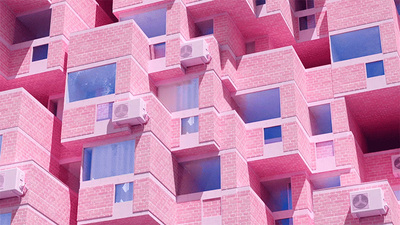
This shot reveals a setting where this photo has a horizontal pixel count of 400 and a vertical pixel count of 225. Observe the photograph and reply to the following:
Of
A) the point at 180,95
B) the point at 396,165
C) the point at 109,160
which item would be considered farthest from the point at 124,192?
the point at 396,165

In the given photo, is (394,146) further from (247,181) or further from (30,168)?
(30,168)

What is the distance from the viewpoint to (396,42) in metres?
43.6

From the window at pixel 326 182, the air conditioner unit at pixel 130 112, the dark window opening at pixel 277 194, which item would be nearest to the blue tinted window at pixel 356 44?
the window at pixel 326 182

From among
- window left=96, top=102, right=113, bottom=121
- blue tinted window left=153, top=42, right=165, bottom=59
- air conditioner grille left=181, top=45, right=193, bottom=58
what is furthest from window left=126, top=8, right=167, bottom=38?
window left=96, top=102, right=113, bottom=121

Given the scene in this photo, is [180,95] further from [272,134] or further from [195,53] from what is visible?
[272,134]

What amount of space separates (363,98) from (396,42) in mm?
2955

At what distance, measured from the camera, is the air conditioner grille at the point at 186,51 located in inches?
1680

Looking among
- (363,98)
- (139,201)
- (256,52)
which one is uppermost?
(256,52)

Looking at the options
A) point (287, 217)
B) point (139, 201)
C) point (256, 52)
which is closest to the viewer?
point (139, 201)

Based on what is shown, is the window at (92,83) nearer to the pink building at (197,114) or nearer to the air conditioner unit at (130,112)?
the pink building at (197,114)

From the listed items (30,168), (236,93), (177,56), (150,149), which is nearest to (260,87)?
(236,93)

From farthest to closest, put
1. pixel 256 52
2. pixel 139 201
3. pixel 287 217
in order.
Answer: pixel 256 52
pixel 287 217
pixel 139 201

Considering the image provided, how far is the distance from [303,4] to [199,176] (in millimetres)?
12463

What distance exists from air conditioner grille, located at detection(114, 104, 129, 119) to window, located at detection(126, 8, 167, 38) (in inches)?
214
